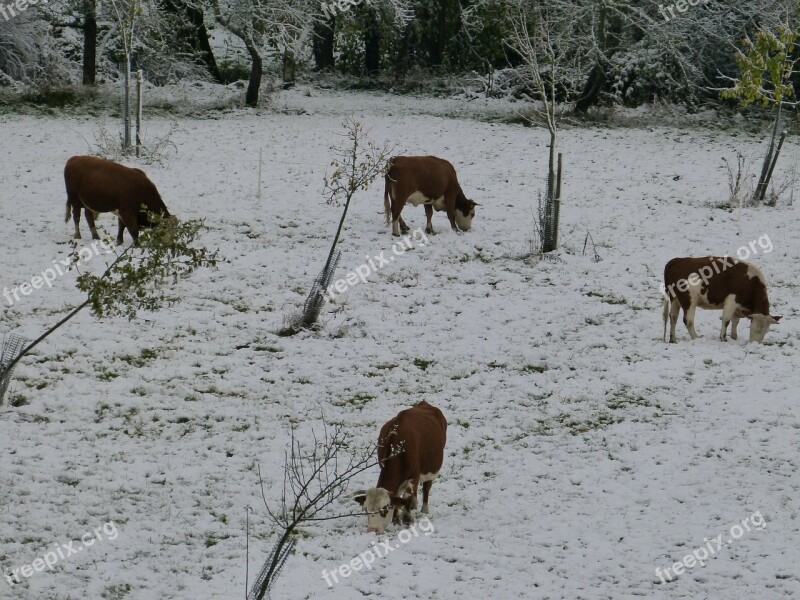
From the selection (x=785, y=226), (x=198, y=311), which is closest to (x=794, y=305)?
(x=785, y=226)

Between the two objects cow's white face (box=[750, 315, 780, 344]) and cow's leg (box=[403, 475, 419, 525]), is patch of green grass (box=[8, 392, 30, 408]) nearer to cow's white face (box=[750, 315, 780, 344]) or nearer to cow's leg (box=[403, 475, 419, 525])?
cow's leg (box=[403, 475, 419, 525])

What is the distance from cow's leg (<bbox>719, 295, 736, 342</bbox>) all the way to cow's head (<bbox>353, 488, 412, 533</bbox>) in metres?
6.93

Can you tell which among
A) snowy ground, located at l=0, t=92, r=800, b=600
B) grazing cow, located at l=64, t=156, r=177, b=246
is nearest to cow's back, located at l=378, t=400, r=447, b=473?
snowy ground, located at l=0, t=92, r=800, b=600

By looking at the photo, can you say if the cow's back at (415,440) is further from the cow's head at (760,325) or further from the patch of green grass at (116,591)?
the cow's head at (760,325)

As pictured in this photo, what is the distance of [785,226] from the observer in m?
19.0

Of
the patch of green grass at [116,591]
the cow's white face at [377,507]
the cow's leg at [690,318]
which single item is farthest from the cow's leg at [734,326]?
the patch of green grass at [116,591]

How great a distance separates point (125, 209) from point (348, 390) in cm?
615

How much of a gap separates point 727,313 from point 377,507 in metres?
7.44

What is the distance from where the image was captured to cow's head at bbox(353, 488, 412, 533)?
8602mm

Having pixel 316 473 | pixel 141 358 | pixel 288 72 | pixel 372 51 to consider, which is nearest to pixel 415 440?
pixel 316 473

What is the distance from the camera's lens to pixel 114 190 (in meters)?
15.9

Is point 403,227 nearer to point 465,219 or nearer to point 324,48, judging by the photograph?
point 465,219

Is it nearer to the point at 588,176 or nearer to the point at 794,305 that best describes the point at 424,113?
the point at 588,176

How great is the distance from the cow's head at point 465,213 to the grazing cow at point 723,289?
5592 mm
